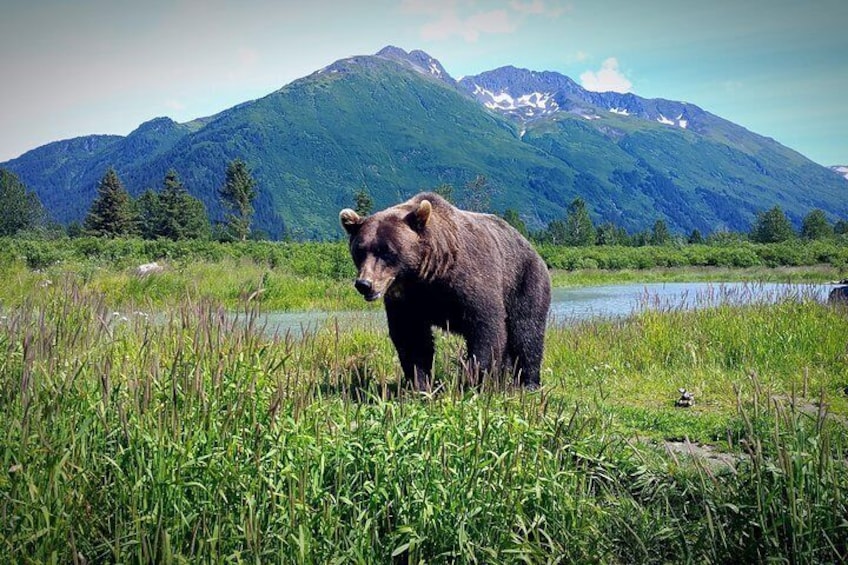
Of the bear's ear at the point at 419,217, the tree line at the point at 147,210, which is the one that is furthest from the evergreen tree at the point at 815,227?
the bear's ear at the point at 419,217

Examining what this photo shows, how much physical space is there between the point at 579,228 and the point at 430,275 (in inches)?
3545

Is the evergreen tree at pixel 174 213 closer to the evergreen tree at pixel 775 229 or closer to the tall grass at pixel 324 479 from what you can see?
the evergreen tree at pixel 775 229

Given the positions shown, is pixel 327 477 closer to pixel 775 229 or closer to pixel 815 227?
pixel 775 229

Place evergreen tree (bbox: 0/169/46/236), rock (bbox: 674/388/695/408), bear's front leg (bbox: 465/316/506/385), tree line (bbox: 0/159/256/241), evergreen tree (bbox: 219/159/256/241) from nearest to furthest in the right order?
1. bear's front leg (bbox: 465/316/506/385)
2. rock (bbox: 674/388/695/408)
3. tree line (bbox: 0/159/256/241)
4. evergreen tree (bbox: 219/159/256/241)
5. evergreen tree (bbox: 0/169/46/236)

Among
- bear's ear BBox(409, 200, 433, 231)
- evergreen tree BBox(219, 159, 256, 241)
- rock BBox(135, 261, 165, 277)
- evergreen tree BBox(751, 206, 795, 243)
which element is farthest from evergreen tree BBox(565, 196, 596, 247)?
bear's ear BBox(409, 200, 433, 231)

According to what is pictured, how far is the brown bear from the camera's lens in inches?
231

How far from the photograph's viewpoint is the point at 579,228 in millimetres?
93000

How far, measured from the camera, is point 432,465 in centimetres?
356

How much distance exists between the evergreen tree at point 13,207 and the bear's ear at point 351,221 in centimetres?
11000

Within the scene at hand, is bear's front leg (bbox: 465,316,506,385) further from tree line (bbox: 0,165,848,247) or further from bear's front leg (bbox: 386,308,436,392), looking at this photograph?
tree line (bbox: 0,165,848,247)

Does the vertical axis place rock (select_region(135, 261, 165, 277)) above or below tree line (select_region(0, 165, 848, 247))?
below

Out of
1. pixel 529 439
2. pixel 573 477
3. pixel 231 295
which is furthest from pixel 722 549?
pixel 231 295

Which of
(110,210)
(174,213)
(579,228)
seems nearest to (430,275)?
(110,210)

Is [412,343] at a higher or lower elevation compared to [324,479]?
higher
